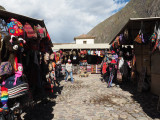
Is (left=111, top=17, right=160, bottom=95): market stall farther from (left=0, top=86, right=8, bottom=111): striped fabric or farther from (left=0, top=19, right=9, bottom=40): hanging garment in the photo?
(left=0, top=86, right=8, bottom=111): striped fabric

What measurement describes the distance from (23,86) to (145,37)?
4894 millimetres

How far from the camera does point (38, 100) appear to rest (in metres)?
4.99

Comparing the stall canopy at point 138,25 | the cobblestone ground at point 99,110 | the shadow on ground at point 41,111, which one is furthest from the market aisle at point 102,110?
the stall canopy at point 138,25

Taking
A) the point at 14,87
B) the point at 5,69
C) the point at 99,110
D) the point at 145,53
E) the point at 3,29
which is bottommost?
the point at 99,110

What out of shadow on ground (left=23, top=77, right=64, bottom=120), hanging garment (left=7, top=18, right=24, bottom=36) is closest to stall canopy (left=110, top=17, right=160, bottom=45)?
hanging garment (left=7, top=18, right=24, bottom=36)

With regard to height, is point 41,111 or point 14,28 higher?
point 14,28

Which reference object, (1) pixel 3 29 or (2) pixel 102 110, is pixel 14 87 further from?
(2) pixel 102 110

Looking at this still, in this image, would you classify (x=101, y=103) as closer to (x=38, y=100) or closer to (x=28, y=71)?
(x=38, y=100)

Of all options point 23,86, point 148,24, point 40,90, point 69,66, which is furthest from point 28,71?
point 148,24

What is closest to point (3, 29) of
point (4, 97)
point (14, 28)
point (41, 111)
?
point (14, 28)

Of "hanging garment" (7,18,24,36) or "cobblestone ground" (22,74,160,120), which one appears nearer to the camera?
"hanging garment" (7,18,24,36)

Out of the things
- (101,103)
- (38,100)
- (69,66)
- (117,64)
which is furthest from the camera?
(69,66)

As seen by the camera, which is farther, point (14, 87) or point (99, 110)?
point (99, 110)

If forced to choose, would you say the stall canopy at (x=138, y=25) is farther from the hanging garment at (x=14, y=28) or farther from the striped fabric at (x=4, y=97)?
the striped fabric at (x=4, y=97)
